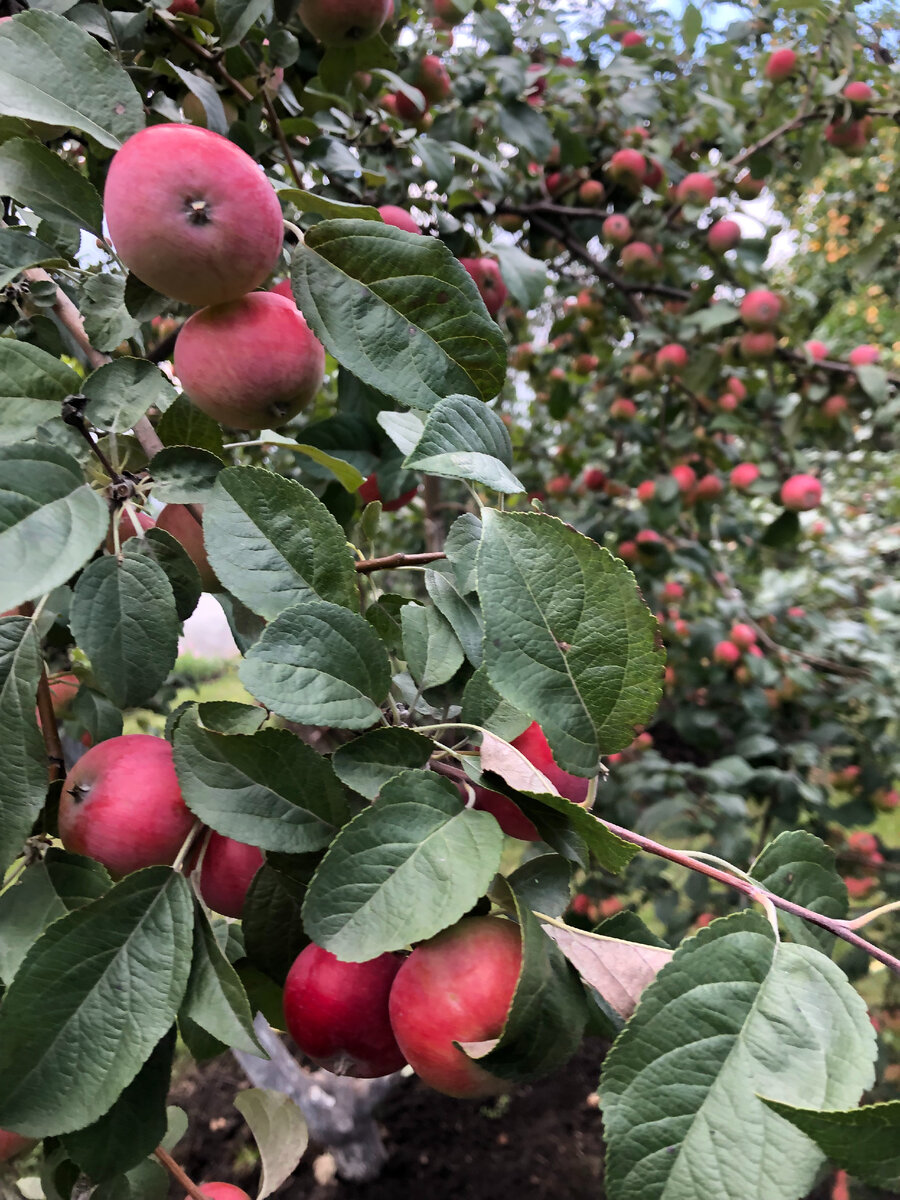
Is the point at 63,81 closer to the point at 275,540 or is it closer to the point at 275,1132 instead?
the point at 275,540

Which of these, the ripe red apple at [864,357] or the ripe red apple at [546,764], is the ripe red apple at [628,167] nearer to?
the ripe red apple at [864,357]

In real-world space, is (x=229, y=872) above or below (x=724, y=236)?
below

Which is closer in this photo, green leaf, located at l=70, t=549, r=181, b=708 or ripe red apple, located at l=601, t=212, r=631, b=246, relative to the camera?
green leaf, located at l=70, t=549, r=181, b=708

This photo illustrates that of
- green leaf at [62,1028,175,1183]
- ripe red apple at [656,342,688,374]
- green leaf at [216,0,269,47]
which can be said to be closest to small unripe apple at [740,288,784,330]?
ripe red apple at [656,342,688,374]

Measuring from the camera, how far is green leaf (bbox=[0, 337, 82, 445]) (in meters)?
0.52

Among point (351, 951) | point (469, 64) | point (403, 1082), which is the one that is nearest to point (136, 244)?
point (351, 951)

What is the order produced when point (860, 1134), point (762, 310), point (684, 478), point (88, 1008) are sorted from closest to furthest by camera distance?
point (860, 1134), point (88, 1008), point (762, 310), point (684, 478)

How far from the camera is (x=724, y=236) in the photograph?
1.90m

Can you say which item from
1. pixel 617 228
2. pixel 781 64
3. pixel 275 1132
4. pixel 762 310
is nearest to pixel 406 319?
pixel 275 1132

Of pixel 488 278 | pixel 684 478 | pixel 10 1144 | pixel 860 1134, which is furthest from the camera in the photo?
pixel 684 478

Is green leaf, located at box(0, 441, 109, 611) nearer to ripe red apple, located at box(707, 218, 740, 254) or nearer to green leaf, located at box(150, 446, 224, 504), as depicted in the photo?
green leaf, located at box(150, 446, 224, 504)

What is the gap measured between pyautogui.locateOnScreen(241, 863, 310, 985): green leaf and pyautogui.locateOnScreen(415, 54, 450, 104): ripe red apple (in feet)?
4.99

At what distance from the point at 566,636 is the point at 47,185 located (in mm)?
478

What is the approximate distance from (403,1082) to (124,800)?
218cm
